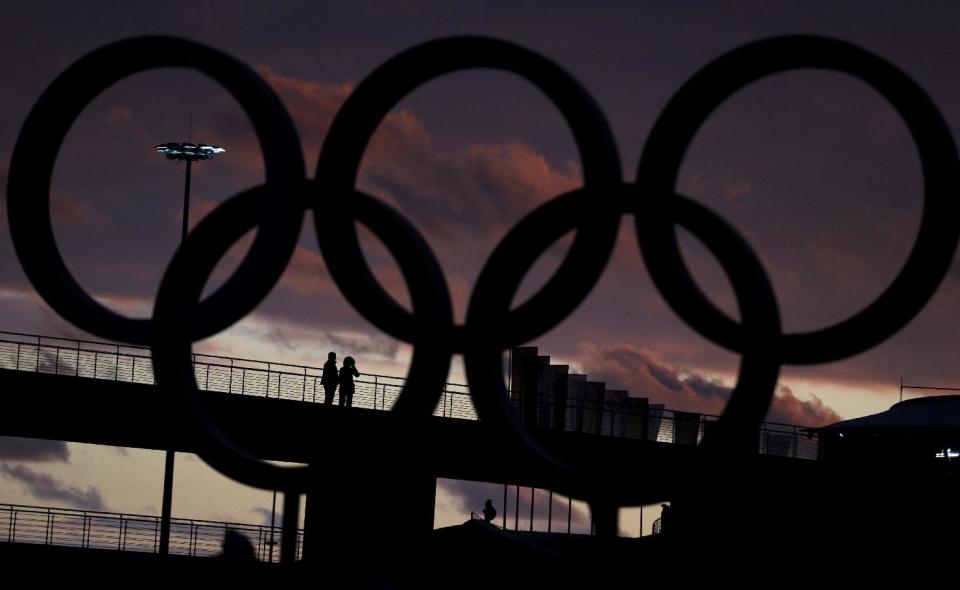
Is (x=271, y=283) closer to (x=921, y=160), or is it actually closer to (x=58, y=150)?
(x=58, y=150)

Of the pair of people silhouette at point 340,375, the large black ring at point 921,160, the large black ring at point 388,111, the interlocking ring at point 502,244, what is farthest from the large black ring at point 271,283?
the pair of people silhouette at point 340,375

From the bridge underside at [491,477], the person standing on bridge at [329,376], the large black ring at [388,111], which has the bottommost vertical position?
the bridge underside at [491,477]

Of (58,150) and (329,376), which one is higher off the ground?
(58,150)

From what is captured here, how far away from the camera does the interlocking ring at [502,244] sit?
2117 cm

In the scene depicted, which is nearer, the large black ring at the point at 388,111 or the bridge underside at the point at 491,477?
the large black ring at the point at 388,111

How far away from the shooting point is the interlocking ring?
21172 millimetres

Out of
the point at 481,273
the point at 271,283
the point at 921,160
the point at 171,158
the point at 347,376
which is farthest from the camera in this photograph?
the point at 171,158

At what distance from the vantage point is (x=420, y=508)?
4769 centimetres

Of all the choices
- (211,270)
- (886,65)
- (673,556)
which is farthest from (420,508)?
(886,65)

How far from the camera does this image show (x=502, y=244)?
22.6 meters

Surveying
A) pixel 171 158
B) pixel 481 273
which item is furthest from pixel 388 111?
pixel 171 158

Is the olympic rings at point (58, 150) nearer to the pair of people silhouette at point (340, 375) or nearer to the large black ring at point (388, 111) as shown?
the large black ring at point (388, 111)

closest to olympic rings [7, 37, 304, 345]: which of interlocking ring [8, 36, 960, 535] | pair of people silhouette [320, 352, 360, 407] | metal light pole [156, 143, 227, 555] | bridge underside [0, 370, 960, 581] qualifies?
interlocking ring [8, 36, 960, 535]

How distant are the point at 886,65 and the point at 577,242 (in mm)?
4951
